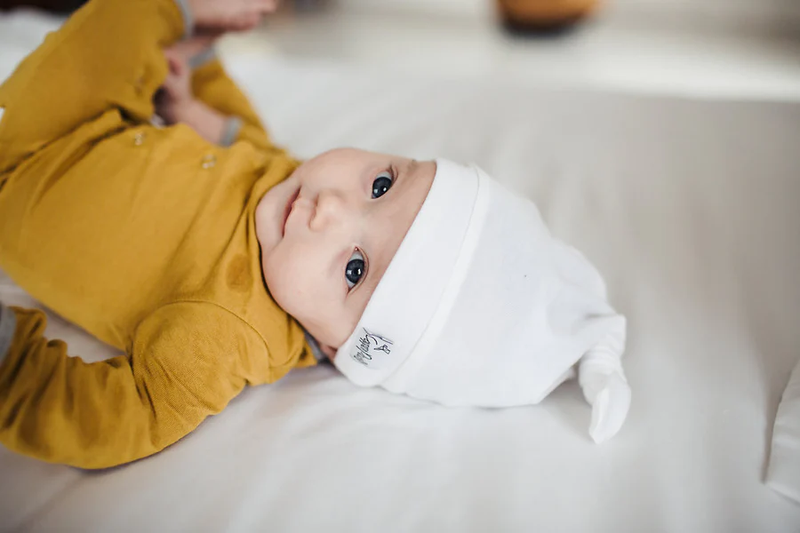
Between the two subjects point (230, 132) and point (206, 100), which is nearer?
point (230, 132)

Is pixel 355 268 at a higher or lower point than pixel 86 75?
lower

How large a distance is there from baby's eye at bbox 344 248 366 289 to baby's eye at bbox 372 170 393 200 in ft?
0.33

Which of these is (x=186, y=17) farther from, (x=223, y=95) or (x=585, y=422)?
(x=585, y=422)

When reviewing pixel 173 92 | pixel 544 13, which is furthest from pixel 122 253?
pixel 544 13

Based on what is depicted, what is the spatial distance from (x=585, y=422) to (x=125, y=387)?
2.07ft

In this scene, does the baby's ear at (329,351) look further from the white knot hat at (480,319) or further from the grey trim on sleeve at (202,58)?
the grey trim on sleeve at (202,58)

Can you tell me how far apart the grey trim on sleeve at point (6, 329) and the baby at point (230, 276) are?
0.04ft

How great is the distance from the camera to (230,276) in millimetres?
895

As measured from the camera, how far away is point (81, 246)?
908 mm

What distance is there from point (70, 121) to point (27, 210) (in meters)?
0.17

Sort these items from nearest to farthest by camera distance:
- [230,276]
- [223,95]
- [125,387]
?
[125,387] → [230,276] → [223,95]

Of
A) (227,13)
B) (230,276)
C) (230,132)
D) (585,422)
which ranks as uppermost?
(227,13)

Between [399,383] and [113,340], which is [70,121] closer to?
[113,340]

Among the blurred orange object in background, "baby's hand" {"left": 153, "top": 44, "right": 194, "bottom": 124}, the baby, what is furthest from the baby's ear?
the blurred orange object in background
